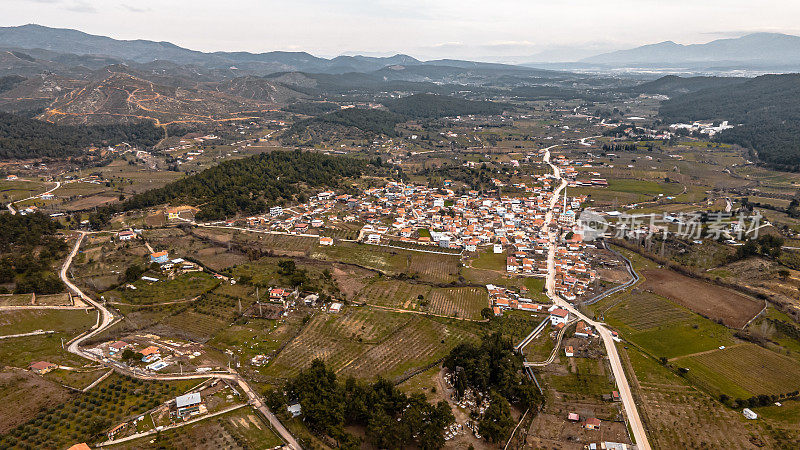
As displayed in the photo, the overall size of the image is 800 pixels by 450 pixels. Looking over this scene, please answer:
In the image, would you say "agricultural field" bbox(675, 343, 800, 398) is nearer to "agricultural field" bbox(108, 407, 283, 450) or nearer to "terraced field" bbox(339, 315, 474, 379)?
"terraced field" bbox(339, 315, 474, 379)

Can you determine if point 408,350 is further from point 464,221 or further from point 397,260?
point 464,221

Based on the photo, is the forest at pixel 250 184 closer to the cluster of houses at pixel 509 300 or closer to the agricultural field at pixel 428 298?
the agricultural field at pixel 428 298

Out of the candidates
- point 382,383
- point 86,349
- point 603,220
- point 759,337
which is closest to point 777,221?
point 603,220

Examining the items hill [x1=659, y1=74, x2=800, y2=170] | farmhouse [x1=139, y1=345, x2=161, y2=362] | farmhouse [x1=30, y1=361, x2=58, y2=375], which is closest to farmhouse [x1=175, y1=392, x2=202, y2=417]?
farmhouse [x1=139, y1=345, x2=161, y2=362]

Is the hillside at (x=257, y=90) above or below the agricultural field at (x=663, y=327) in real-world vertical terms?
above

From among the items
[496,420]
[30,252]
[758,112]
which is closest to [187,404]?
[496,420]

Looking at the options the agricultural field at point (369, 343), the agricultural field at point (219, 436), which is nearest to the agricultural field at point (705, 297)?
the agricultural field at point (369, 343)
